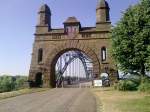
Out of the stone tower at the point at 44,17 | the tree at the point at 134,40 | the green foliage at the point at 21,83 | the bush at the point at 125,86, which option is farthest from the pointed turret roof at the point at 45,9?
the bush at the point at 125,86

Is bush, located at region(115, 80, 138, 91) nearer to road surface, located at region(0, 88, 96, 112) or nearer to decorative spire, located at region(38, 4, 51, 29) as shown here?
road surface, located at region(0, 88, 96, 112)

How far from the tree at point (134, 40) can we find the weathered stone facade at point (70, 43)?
40.7 ft

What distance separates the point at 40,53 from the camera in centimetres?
4953

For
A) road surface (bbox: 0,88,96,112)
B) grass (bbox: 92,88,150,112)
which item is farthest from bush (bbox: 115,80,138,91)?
road surface (bbox: 0,88,96,112)

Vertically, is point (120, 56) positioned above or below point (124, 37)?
below

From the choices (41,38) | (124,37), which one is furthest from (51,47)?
(124,37)

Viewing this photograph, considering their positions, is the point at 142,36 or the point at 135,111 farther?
the point at 142,36

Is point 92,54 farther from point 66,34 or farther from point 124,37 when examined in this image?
point 124,37

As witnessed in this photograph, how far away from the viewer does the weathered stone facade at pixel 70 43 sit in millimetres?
46406

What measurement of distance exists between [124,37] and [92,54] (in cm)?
1410

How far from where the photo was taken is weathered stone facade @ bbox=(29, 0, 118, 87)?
4641 cm

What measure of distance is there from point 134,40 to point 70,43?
18.3 m

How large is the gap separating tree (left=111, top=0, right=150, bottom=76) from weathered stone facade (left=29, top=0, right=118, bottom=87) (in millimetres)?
12414

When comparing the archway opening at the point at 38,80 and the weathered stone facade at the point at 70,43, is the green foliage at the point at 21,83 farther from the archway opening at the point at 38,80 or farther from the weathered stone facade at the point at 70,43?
the archway opening at the point at 38,80
